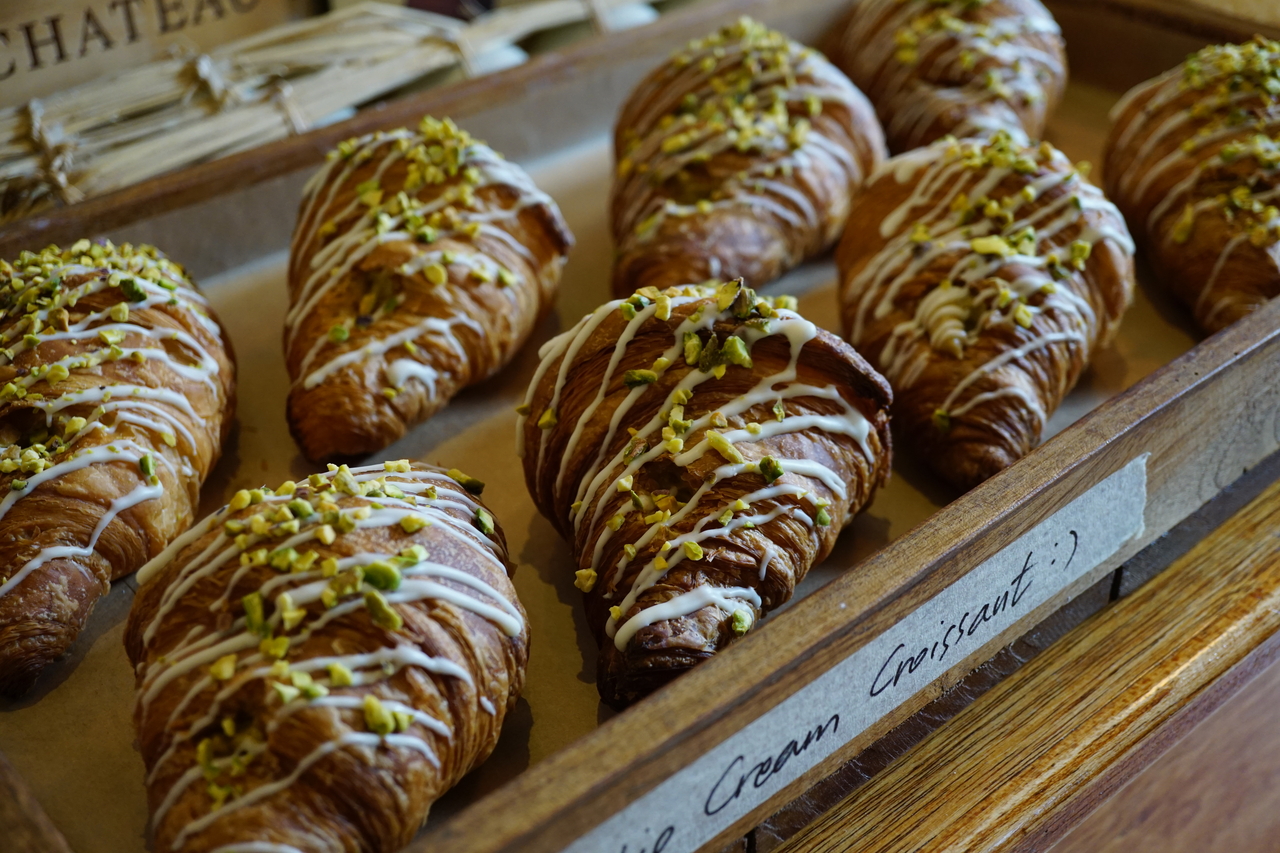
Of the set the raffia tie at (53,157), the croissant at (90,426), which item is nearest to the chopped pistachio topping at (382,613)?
the croissant at (90,426)

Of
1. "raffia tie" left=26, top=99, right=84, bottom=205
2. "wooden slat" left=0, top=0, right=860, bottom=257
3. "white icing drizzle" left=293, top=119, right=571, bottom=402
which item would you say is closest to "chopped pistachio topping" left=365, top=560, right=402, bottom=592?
"white icing drizzle" left=293, top=119, right=571, bottom=402

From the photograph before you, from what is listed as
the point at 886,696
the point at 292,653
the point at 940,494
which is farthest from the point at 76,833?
the point at 940,494

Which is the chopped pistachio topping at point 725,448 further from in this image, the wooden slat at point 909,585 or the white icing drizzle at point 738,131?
the white icing drizzle at point 738,131

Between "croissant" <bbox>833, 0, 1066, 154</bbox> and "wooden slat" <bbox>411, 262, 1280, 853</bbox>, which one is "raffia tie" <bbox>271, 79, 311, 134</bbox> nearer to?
"croissant" <bbox>833, 0, 1066, 154</bbox>

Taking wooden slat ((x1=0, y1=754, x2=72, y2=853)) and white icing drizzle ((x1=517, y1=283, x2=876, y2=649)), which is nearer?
wooden slat ((x1=0, y1=754, x2=72, y2=853))

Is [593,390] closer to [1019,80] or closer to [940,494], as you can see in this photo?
[940,494]
